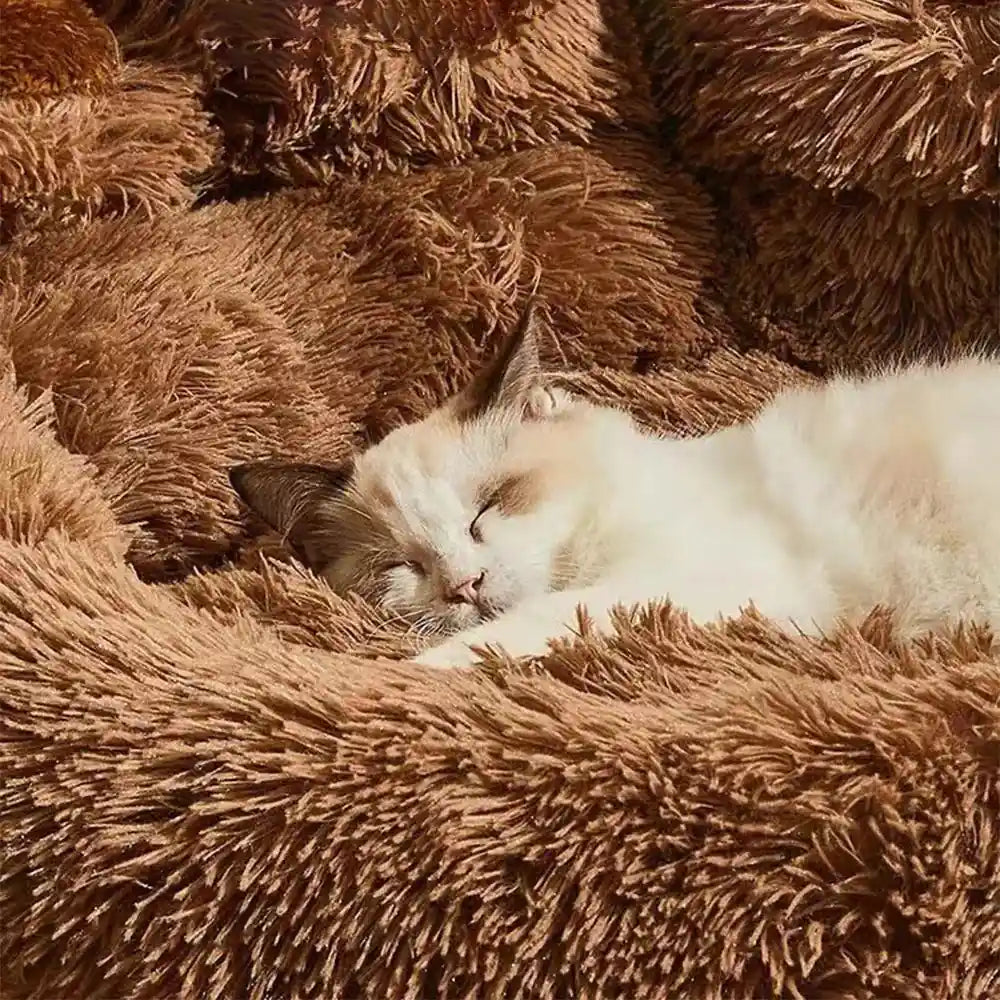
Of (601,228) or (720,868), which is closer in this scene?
(720,868)

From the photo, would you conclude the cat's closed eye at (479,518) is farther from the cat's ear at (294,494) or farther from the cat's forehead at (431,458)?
the cat's ear at (294,494)

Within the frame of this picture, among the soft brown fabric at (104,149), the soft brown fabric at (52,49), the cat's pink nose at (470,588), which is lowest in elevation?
the cat's pink nose at (470,588)

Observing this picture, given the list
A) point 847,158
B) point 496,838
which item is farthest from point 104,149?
point 496,838

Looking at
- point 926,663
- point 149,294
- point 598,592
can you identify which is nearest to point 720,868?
point 926,663

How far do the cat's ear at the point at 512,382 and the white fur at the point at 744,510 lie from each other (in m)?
0.02

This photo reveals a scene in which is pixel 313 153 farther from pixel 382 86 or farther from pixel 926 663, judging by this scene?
pixel 926 663

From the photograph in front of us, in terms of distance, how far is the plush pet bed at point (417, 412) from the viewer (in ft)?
2.29

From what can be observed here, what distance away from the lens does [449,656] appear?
3.19 feet

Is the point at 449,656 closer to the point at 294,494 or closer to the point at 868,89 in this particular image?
the point at 294,494

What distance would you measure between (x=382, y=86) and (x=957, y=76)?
0.65 metres

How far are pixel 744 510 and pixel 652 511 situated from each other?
0.31 ft

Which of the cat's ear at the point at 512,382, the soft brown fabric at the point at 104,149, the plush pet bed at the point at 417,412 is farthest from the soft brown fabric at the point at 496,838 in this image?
the soft brown fabric at the point at 104,149

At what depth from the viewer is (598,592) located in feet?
3.48

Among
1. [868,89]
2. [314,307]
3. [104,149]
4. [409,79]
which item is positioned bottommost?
[314,307]
